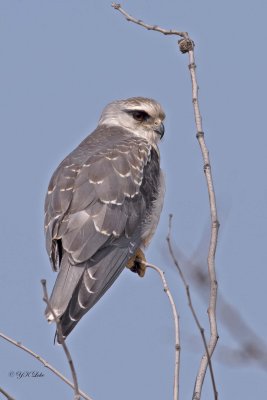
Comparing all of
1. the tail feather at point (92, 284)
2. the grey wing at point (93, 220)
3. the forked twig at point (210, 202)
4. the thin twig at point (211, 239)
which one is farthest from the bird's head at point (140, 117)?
the thin twig at point (211, 239)

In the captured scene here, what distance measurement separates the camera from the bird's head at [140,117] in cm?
705

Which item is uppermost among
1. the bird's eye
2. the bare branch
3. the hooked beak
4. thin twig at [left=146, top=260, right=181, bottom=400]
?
the bird's eye

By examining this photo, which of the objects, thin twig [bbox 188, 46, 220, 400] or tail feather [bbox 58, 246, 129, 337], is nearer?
thin twig [bbox 188, 46, 220, 400]

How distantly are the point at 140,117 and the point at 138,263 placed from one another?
1.63 meters

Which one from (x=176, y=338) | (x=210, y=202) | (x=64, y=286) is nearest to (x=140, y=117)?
(x=64, y=286)

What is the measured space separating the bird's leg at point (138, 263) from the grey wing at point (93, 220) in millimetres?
213

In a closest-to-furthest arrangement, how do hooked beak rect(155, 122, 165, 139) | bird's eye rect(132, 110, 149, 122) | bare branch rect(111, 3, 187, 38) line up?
bare branch rect(111, 3, 187, 38)
hooked beak rect(155, 122, 165, 139)
bird's eye rect(132, 110, 149, 122)

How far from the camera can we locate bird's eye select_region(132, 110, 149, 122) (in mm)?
7161

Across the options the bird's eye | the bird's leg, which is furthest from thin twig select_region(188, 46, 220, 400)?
the bird's eye

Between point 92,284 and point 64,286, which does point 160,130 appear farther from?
point 64,286

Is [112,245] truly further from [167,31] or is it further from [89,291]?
[167,31]

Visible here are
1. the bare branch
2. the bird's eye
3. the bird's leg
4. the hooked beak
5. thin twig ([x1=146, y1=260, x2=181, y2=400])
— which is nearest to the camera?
thin twig ([x1=146, y1=260, x2=181, y2=400])

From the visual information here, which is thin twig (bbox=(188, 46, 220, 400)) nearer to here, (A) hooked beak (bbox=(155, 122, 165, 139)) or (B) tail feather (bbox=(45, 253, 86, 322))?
(B) tail feather (bbox=(45, 253, 86, 322))

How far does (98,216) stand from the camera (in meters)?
A: 5.55
